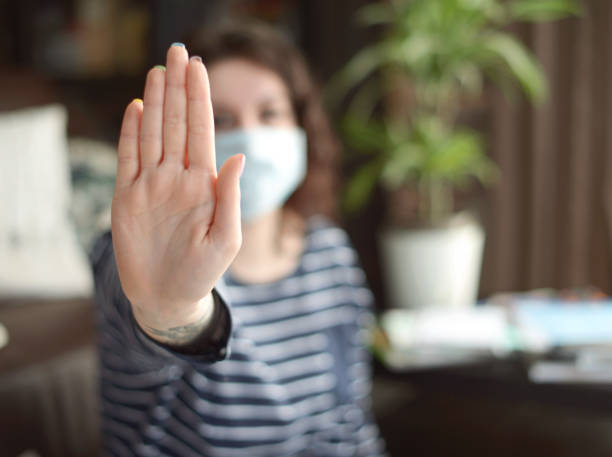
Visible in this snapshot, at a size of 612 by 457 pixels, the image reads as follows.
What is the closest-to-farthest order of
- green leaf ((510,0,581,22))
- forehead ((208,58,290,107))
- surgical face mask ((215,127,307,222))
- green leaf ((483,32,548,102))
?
surgical face mask ((215,127,307,222))
forehead ((208,58,290,107))
green leaf ((483,32,548,102))
green leaf ((510,0,581,22))

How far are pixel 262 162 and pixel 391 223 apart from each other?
1.26 metres

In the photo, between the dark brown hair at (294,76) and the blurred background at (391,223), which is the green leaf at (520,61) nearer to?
the blurred background at (391,223)

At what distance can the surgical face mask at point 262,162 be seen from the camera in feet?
2.09

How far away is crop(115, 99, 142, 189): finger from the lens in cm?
34

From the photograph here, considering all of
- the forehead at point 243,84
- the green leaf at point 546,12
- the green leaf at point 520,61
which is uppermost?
the green leaf at point 546,12

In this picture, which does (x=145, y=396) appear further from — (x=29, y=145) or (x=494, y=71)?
(x=494, y=71)

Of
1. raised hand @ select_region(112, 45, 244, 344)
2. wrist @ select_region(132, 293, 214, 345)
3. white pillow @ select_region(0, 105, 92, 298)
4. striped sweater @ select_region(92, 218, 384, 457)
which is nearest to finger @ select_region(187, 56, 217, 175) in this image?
raised hand @ select_region(112, 45, 244, 344)

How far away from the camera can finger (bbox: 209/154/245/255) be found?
0.34 m

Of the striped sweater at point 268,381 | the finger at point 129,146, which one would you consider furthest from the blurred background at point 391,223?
the finger at point 129,146

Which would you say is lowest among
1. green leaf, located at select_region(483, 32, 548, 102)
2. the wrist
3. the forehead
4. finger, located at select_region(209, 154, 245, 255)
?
the wrist

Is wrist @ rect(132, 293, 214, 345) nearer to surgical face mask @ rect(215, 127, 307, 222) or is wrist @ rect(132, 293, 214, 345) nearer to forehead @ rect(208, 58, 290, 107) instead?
surgical face mask @ rect(215, 127, 307, 222)

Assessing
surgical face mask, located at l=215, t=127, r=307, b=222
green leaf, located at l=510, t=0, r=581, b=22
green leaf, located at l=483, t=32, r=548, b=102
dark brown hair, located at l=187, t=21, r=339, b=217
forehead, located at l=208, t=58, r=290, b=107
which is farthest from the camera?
green leaf, located at l=510, t=0, r=581, b=22

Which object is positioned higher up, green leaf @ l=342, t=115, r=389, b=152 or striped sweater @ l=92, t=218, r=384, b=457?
green leaf @ l=342, t=115, r=389, b=152

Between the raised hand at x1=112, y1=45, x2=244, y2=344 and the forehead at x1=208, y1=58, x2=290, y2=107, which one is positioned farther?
the forehead at x1=208, y1=58, x2=290, y2=107
